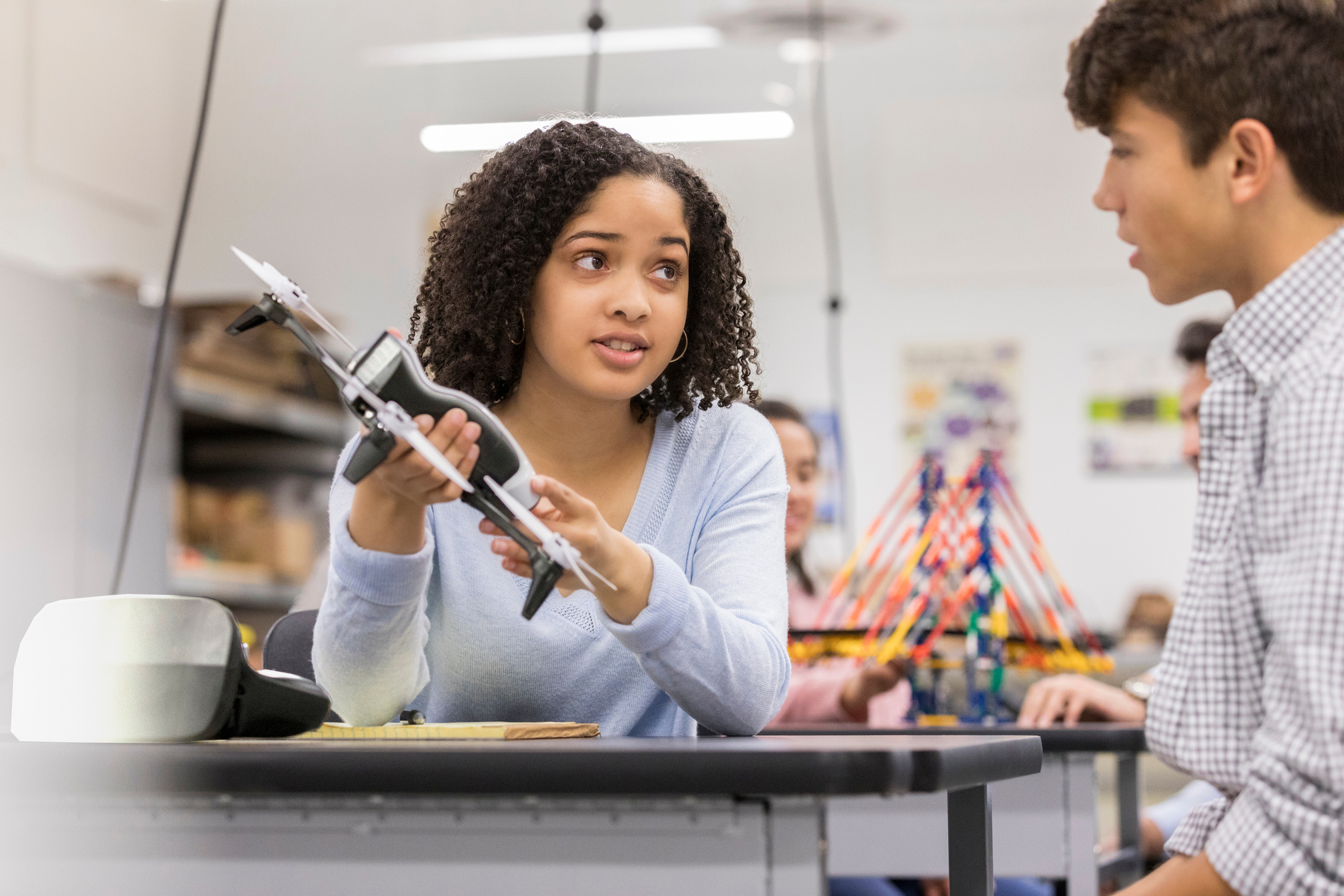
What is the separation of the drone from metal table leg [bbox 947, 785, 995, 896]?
0.27m

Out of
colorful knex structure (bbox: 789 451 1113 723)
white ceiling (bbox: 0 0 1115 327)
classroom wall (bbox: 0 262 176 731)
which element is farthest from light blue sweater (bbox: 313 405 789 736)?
white ceiling (bbox: 0 0 1115 327)

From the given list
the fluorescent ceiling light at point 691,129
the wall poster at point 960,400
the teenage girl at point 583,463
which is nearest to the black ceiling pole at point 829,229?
the fluorescent ceiling light at point 691,129

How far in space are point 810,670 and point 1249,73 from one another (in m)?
1.52

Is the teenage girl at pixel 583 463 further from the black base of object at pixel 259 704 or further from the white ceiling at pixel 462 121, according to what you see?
the white ceiling at pixel 462 121

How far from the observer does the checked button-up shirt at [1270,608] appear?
678 mm

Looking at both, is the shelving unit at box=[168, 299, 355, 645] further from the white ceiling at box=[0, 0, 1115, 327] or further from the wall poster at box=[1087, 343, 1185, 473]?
the wall poster at box=[1087, 343, 1185, 473]

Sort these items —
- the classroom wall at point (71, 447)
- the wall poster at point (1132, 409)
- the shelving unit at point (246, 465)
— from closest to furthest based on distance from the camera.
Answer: the classroom wall at point (71, 447)
the shelving unit at point (246, 465)
the wall poster at point (1132, 409)

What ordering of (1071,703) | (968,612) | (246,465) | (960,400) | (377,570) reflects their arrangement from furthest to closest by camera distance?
(960,400) < (246,465) < (968,612) < (1071,703) < (377,570)

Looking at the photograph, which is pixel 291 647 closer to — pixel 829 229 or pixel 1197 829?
pixel 1197 829

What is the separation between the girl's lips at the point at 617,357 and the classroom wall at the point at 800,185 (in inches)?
154

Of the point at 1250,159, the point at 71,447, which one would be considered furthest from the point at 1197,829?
the point at 71,447

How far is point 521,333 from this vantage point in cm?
116

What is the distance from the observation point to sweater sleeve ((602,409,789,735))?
2.93ft

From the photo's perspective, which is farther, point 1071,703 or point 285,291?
point 1071,703
